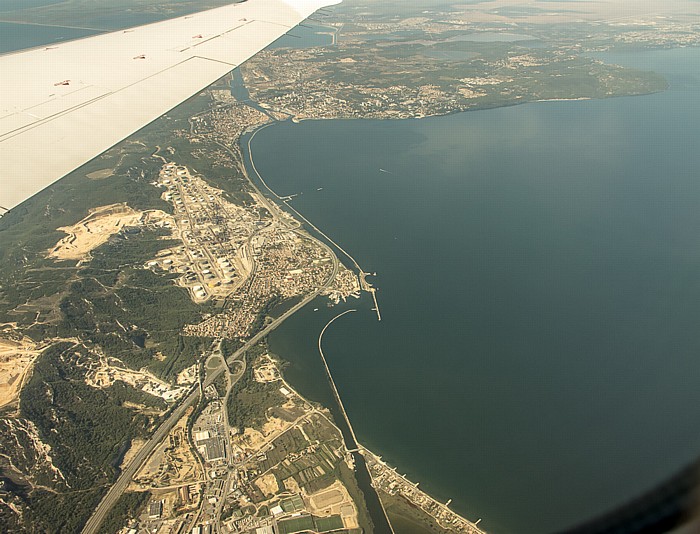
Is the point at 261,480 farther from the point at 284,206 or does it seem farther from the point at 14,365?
the point at 284,206

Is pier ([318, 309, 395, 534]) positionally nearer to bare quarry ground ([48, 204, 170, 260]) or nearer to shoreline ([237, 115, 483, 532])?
shoreline ([237, 115, 483, 532])

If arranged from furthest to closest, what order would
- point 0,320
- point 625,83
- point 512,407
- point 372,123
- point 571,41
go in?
point 571,41
point 625,83
point 372,123
point 0,320
point 512,407

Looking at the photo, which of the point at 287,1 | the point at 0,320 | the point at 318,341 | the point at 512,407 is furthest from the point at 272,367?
the point at 287,1

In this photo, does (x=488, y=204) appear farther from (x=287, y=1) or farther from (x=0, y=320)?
(x=0, y=320)

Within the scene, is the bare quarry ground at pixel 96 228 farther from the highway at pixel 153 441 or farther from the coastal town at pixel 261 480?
the coastal town at pixel 261 480

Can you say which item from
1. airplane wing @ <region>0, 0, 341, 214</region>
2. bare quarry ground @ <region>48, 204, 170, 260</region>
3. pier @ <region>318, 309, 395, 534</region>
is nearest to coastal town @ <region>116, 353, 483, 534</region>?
pier @ <region>318, 309, 395, 534</region>

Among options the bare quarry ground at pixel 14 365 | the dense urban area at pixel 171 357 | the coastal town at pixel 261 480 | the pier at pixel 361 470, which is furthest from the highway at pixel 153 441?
the bare quarry ground at pixel 14 365

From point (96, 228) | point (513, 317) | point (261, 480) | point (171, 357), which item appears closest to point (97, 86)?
point (261, 480)
